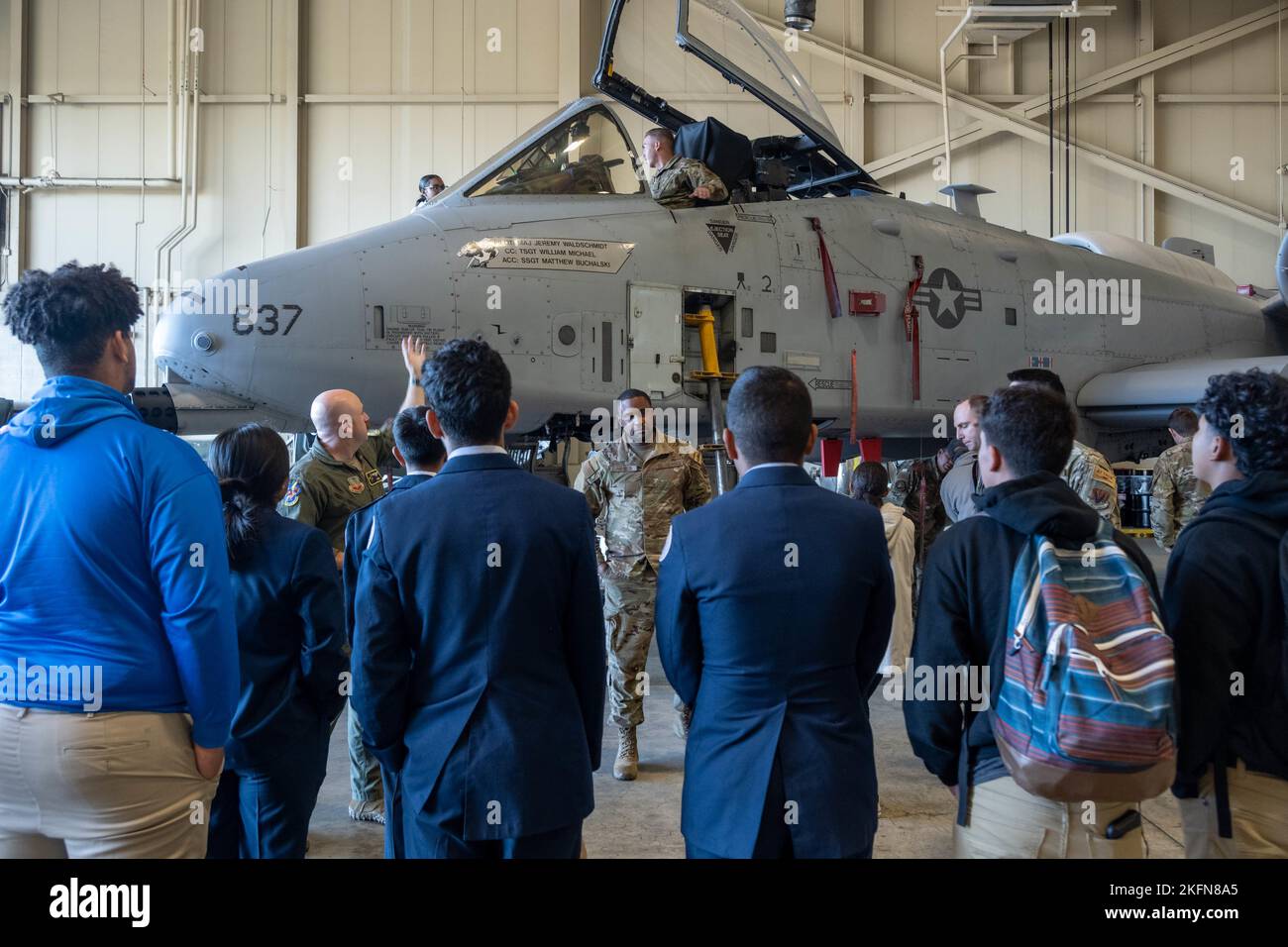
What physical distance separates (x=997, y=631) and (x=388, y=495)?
58.6 inches

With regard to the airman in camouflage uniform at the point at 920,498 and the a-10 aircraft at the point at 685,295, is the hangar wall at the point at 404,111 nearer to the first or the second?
the a-10 aircraft at the point at 685,295

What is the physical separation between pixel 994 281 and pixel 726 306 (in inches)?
104

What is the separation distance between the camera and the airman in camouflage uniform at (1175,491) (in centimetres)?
771

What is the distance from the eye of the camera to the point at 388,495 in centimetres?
252

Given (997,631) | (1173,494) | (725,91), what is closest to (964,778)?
(997,631)

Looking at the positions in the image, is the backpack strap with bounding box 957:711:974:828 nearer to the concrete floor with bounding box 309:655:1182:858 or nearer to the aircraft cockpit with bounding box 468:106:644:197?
the concrete floor with bounding box 309:655:1182:858

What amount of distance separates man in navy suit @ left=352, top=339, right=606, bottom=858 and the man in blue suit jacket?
0.29 m

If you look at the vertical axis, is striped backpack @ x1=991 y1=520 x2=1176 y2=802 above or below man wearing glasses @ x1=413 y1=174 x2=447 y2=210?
below

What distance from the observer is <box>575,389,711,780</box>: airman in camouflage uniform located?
5.11m

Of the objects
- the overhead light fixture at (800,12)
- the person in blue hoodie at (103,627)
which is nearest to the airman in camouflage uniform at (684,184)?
the overhead light fixture at (800,12)

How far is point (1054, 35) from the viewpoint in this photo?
54.7 feet
